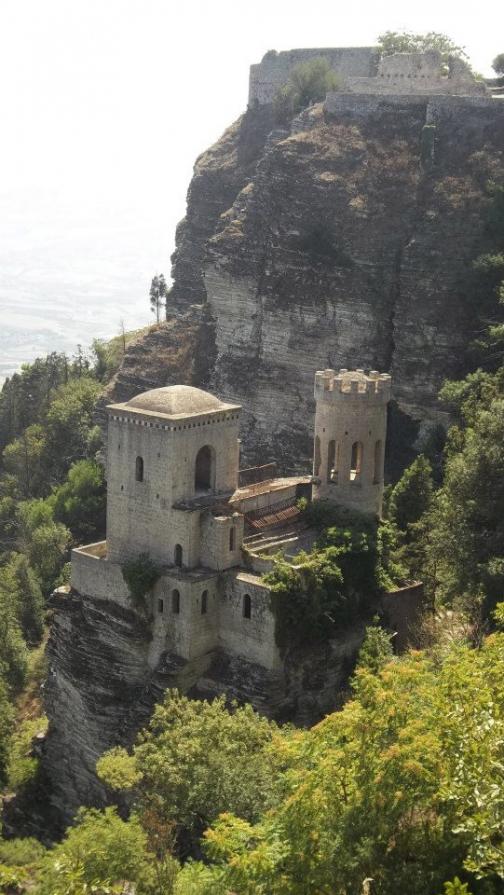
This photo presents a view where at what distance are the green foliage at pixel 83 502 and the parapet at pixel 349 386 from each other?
85.4ft

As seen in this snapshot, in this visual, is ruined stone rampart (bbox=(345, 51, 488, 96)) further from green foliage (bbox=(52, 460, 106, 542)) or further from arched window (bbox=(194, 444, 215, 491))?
arched window (bbox=(194, 444, 215, 491))

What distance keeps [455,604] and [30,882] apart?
15.2 m

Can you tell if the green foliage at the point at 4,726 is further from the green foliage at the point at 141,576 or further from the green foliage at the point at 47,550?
the green foliage at the point at 47,550

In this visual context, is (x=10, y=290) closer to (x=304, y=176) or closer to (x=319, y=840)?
(x=304, y=176)

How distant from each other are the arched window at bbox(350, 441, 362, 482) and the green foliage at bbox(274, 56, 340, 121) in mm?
40777

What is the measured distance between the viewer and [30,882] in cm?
3209

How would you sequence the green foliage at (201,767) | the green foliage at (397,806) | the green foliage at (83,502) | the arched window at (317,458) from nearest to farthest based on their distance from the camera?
the green foliage at (397,806)
the green foliage at (201,767)
the arched window at (317,458)
the green foliage at (83,502)

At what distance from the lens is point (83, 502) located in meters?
62.8

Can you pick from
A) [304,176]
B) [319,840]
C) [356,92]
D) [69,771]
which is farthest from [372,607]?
[356,92]

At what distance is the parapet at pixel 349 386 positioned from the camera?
37.7m

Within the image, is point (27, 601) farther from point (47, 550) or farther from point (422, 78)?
point (422, 78)

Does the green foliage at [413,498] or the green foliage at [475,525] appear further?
the green foliage at [413,498]

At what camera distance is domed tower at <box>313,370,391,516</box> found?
1491 inches

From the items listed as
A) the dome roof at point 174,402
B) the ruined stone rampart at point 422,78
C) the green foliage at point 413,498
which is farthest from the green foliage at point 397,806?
the ruined stone rampart at point 422,78
